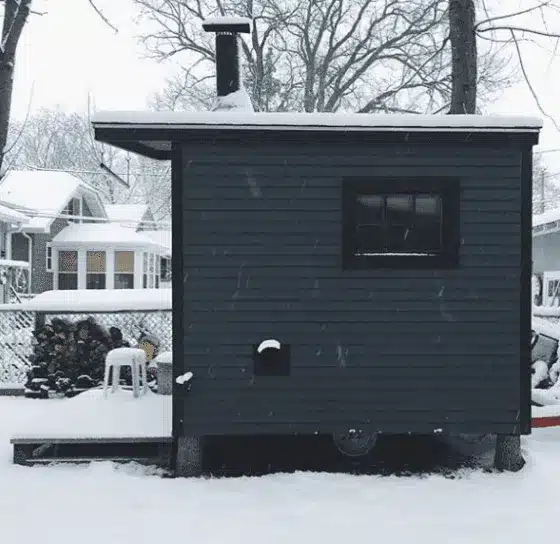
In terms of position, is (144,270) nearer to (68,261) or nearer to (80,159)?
(68,261)

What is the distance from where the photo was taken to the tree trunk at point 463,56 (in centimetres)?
1242

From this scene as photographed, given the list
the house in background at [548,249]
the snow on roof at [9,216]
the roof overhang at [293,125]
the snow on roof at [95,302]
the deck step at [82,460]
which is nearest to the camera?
the roof overhang at [293,125]

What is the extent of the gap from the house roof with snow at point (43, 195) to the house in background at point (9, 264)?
1752 millimetres

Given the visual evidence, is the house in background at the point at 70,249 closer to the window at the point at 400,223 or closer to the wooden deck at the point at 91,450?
the wooden deck at the point at 91,450

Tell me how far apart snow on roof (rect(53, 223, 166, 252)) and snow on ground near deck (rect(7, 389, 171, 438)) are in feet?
59.9

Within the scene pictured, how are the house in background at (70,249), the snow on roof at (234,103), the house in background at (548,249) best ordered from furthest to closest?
the house in background at (70,249), the house in background at (548,249), the snow on roof at (234,103)

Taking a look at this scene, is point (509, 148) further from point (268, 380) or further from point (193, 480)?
point (193, 480)

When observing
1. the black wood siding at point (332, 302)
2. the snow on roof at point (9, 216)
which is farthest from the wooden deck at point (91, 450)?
the snow on roof at point (9, 216)

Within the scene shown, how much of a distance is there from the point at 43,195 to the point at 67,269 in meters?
3.18

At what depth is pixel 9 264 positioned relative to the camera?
20.8 metres

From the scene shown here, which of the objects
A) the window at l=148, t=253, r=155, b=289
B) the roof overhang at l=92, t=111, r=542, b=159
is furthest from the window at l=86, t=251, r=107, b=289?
the roof overhang at l=92, t=111, r=542, b=159

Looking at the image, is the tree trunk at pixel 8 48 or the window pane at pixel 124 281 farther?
the window pane at pixel 124 281

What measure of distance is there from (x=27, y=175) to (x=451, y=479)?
27989 mm

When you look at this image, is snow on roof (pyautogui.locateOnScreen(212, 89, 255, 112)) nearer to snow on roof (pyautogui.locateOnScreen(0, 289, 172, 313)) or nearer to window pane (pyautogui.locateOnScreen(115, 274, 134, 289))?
snow on roof (pyautogui.locateOnScreen(0, 289, 172, 313))
